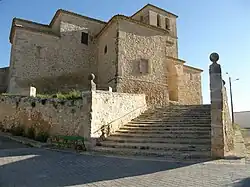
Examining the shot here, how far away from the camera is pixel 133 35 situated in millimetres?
16891

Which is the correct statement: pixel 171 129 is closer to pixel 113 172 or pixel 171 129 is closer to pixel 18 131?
pixel 113 172

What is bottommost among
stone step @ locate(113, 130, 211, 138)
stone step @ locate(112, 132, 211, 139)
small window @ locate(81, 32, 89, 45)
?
stone step @ locate(112, 132, 211, 139)

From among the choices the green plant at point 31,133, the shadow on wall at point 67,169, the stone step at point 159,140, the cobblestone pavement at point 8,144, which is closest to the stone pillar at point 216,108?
the stone step at point 159,140

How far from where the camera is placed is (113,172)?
197 inches

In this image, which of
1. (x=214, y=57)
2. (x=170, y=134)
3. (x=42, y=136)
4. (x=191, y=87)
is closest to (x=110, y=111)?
(x=170, y=134)

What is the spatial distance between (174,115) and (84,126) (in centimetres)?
524

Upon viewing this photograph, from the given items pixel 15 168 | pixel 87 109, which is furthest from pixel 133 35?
pixel 15 168

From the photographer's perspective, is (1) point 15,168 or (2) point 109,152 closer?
(1) point 15,168

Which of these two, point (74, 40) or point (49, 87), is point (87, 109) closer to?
Answer: point (49, 87)

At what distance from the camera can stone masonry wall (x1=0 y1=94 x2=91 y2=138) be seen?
8406 millimetres

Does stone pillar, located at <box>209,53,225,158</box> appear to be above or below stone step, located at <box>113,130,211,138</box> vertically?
above

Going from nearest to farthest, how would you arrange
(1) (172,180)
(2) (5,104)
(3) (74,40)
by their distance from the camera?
(1) (172,180) < (2) (5,104) < (3) (74,40)

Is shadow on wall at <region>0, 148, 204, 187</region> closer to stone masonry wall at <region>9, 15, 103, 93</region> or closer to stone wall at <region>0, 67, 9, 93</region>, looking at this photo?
stone masonry wall at <region>9, 15, 103, 93</region>

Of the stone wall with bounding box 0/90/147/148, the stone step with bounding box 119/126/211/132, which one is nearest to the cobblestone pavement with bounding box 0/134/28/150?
the stone wall with bounding box 0/90/147/148
